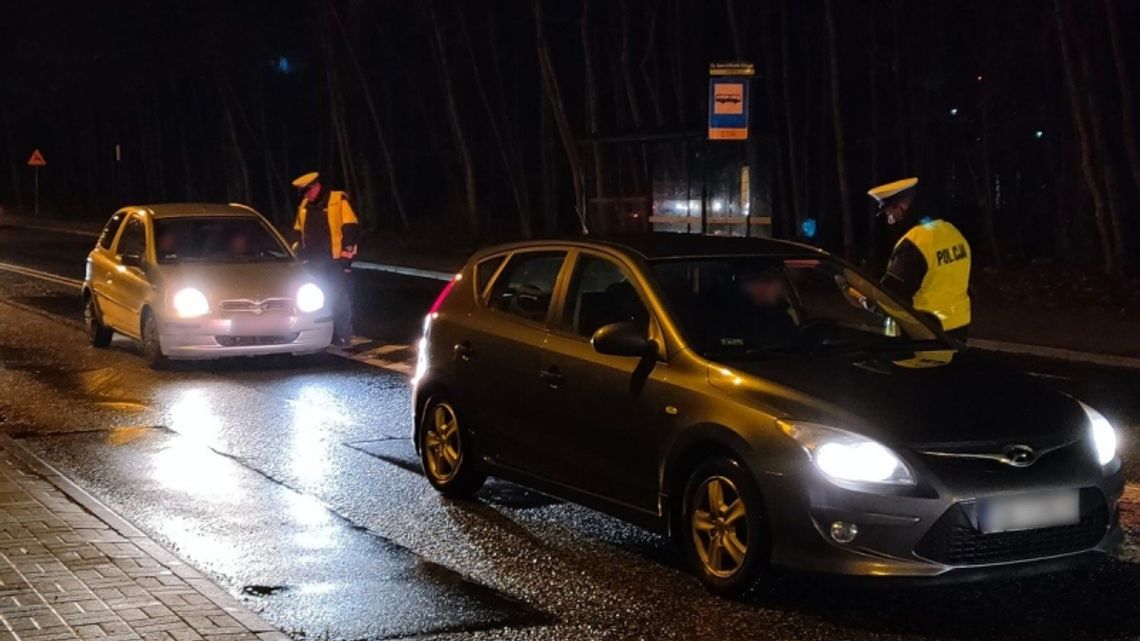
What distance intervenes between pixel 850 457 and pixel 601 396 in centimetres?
149

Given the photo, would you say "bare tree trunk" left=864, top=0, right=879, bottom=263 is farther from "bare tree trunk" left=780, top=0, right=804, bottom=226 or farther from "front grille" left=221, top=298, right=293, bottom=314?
"front grille" left=221, top=298, right=293, bottom=314

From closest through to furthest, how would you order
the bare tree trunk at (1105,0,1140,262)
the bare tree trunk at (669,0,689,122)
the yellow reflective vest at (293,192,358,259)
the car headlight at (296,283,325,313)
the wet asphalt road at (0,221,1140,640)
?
the wet asphalt road at (0,221,1140,640)
the car headlight at (296,283,325,313)
the yellow reflective vest at (293,192,358,259)
the bare tree trunk at (1105,0,1140,262)
the bare tree trunk at (669,0,689,122)

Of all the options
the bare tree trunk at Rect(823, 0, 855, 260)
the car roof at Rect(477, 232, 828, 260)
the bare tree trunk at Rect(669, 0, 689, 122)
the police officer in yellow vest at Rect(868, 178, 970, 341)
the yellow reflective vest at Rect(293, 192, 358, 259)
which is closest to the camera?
the car roof at Rect(477, 232, 828, 260)

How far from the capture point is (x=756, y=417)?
6.22m

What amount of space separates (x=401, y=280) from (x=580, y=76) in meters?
15.9

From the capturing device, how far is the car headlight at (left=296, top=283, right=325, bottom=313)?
553 inches

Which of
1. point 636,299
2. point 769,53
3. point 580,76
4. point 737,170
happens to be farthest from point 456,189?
point 636,299

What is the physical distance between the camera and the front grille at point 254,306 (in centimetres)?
1373

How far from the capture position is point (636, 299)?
7.21 m

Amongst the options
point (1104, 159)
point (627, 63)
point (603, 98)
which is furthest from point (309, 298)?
point (603, 98)

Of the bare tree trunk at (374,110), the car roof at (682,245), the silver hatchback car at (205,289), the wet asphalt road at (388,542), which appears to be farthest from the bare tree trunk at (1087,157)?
the bare tree trunk at (374,110)

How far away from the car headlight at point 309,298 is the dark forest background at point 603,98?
10357 millimetres

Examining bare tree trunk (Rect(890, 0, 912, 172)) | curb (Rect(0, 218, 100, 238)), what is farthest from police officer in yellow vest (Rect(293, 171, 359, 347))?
curb (Rect(0, 218, 100, 238))

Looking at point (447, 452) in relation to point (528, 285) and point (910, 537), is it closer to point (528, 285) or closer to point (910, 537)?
point (528, 285)
